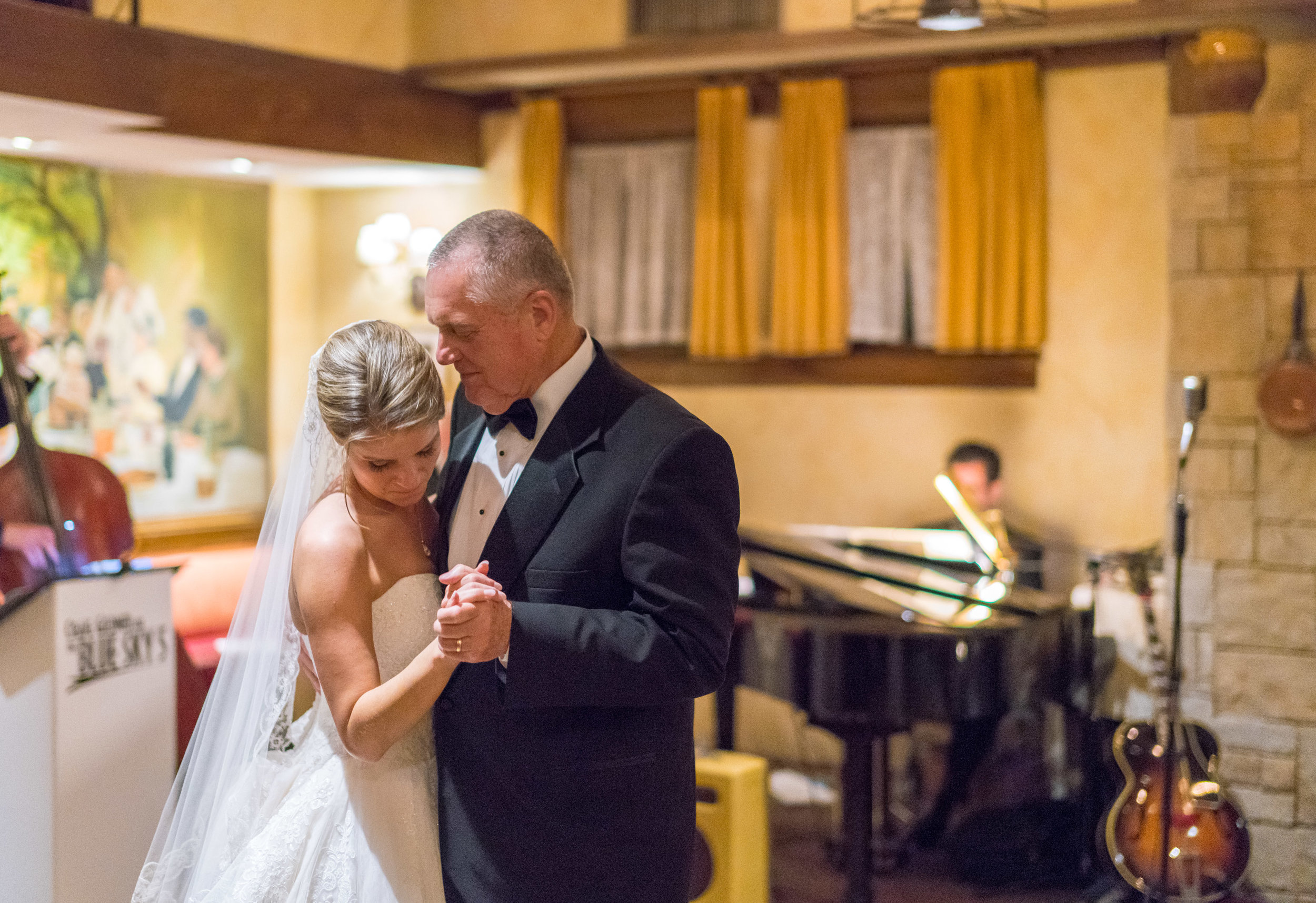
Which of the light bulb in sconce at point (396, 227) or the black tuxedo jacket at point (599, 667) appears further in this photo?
the light bulb in sconce at point (396, 227)

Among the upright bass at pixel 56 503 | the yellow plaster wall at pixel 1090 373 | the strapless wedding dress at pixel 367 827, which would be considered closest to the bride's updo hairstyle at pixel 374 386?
the strapless wedding dress at pixel 367 827

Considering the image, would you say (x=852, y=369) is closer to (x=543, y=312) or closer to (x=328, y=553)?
(x=543, y=312)

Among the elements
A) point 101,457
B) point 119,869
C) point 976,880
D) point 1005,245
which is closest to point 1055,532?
point 1005,245

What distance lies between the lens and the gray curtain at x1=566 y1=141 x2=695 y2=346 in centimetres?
658

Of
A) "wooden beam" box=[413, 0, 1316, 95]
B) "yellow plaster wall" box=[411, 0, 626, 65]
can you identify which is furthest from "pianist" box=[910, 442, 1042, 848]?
"yellow plaster wall" box=[411, 0, 626, 65]

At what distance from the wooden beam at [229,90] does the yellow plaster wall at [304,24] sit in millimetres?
287

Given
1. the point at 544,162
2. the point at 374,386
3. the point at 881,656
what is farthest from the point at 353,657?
the point at 544,162

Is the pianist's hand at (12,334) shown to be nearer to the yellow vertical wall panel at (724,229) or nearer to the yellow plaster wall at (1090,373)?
the yellow vertical wall panel at (724,229)

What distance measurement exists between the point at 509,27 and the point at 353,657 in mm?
5858

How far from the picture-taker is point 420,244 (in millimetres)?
7250

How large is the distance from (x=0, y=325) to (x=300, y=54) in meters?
3.04

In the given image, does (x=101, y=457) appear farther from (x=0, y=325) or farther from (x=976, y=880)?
(x=976, y=880)

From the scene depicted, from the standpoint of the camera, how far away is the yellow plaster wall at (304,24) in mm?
6184

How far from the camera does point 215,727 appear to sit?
7.59 feet
